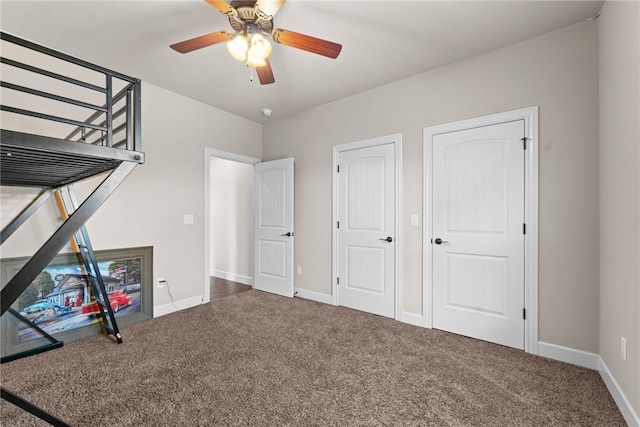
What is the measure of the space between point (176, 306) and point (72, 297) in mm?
1049

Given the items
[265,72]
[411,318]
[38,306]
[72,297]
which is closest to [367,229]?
[411,318]

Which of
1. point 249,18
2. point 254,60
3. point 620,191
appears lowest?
point 620,191

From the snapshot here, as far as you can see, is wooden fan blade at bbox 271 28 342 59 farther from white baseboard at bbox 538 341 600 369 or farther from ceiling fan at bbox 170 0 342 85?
white baseboard at bbox 538 341 600 369

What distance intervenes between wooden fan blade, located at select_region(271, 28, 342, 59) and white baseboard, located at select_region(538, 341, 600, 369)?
2939mm

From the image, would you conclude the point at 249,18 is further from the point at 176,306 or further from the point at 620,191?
the point at 176,306

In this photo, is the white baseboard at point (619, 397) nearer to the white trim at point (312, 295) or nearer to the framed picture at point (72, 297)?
the white trim at point (312, 295)

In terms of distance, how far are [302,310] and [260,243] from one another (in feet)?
4.72

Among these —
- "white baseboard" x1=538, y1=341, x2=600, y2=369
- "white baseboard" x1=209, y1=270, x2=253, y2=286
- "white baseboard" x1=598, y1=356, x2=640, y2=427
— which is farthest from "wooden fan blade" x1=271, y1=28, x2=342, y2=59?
"white baseboard" x1=209, y1=270, x2=253, y2=286

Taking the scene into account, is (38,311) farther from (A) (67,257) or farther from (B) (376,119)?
(B) (376,119)

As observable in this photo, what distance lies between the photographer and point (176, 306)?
3.53m

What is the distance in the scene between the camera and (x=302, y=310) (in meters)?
3.54

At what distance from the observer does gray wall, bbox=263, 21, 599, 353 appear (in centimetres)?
224

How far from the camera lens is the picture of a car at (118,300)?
9.89 ft

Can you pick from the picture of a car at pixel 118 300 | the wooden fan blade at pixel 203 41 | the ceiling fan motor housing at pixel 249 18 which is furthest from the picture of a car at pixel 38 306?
the ceiling fan motor housing at pixel 249 18
